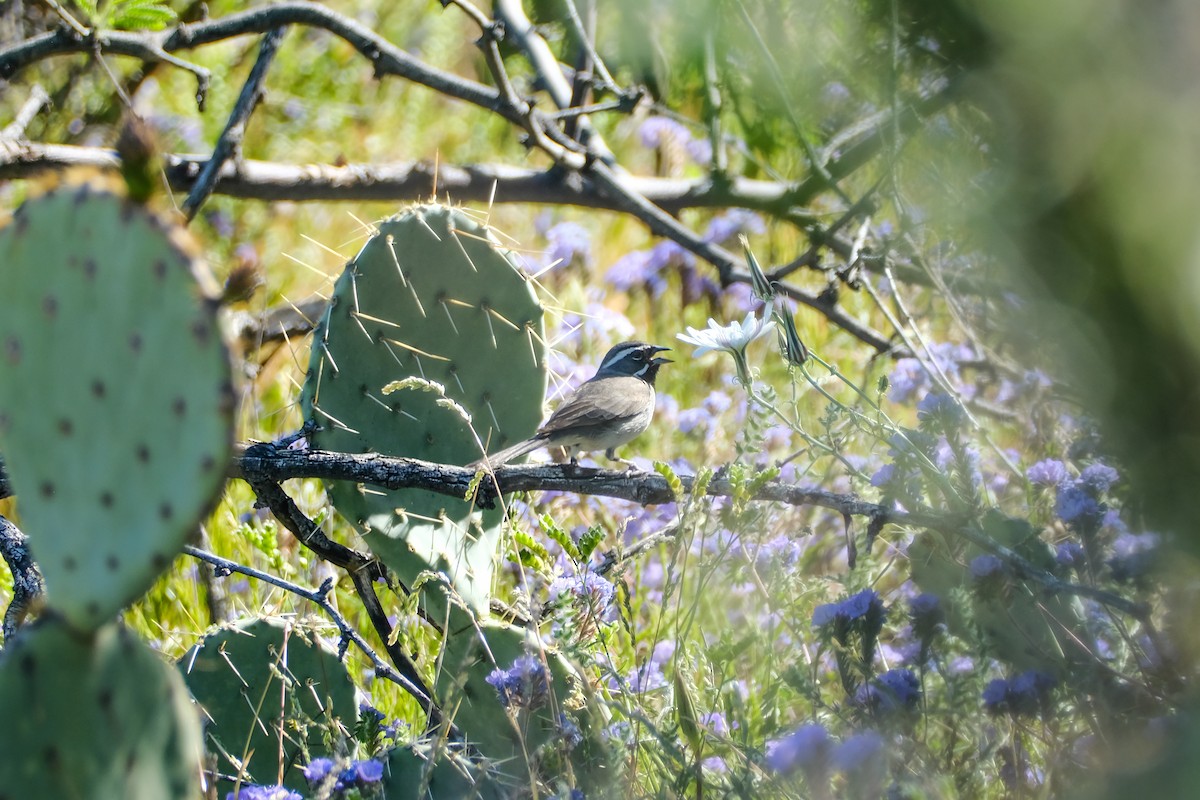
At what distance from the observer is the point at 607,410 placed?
353 cm

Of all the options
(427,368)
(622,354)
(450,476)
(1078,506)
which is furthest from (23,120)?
(1078,506)

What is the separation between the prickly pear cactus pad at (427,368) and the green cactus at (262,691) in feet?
1.15

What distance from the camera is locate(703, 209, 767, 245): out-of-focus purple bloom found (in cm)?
582

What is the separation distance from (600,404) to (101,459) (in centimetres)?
204

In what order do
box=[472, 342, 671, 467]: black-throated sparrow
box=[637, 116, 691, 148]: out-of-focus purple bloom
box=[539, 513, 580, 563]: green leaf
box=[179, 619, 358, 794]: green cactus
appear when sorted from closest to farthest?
box=[539, 513, 580, 563]: green leaf → box=[179, 619, 358, 794]: green cactus → box=[472, 342, 671, 467]: black-throated sparrow → box=[637, 116, 691, 148]: out-of-focus purple bloom

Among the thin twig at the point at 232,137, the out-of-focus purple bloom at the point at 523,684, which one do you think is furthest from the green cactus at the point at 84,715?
Answer: the thin twig at the point at 232,137

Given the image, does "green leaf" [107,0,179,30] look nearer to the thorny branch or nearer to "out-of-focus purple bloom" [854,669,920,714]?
the thorny branch

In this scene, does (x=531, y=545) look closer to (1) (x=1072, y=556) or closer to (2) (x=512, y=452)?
(2) (x=512, y=452)

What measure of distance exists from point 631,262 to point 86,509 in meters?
4.23

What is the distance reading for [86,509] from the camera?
1604mm

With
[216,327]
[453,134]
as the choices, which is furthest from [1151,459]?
[453,134]

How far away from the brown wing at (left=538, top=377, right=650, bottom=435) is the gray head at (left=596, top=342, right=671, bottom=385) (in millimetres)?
158

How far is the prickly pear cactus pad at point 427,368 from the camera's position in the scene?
292 centimetres

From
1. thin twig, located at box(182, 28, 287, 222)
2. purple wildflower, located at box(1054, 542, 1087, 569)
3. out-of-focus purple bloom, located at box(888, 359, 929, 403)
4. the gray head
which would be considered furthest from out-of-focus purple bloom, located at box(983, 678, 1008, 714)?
thin twig, located at box(182, 28, 287, 222)
